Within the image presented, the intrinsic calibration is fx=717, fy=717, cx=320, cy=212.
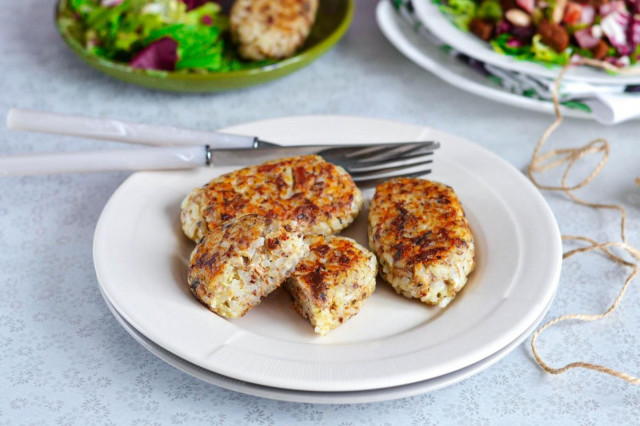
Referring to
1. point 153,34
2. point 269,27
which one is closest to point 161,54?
point 153,34

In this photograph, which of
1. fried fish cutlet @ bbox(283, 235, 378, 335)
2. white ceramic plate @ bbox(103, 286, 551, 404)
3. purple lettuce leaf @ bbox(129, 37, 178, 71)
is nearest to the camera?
white ceramic plate @ bbox(103, 286, 551, 404)

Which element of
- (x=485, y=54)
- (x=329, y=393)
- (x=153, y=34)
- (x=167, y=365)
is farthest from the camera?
(x=153, y=34)

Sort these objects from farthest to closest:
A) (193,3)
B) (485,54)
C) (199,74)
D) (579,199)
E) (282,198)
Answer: (193,3), (485,54), (199,74), (579,199), (282,198)

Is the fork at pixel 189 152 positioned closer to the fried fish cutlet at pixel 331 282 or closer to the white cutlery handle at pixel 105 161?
the white cutlery handle at pixel 105 161

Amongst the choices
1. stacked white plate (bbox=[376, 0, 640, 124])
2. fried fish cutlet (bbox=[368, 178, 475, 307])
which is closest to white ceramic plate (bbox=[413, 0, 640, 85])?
stacked white plate (bbox=[376, 0, 640, 124])

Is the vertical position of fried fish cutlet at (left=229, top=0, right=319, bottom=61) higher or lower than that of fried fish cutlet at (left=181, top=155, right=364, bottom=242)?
lower

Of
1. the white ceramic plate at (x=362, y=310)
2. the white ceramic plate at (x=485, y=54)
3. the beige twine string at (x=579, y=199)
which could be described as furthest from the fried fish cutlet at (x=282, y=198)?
the white ceramic plate at (x=485, y=54)

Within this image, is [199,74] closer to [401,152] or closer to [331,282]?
Result: [401,152]

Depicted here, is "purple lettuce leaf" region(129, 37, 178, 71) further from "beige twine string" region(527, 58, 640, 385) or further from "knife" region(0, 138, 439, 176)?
"beige twine string" region(527, 58, 640, 385)
